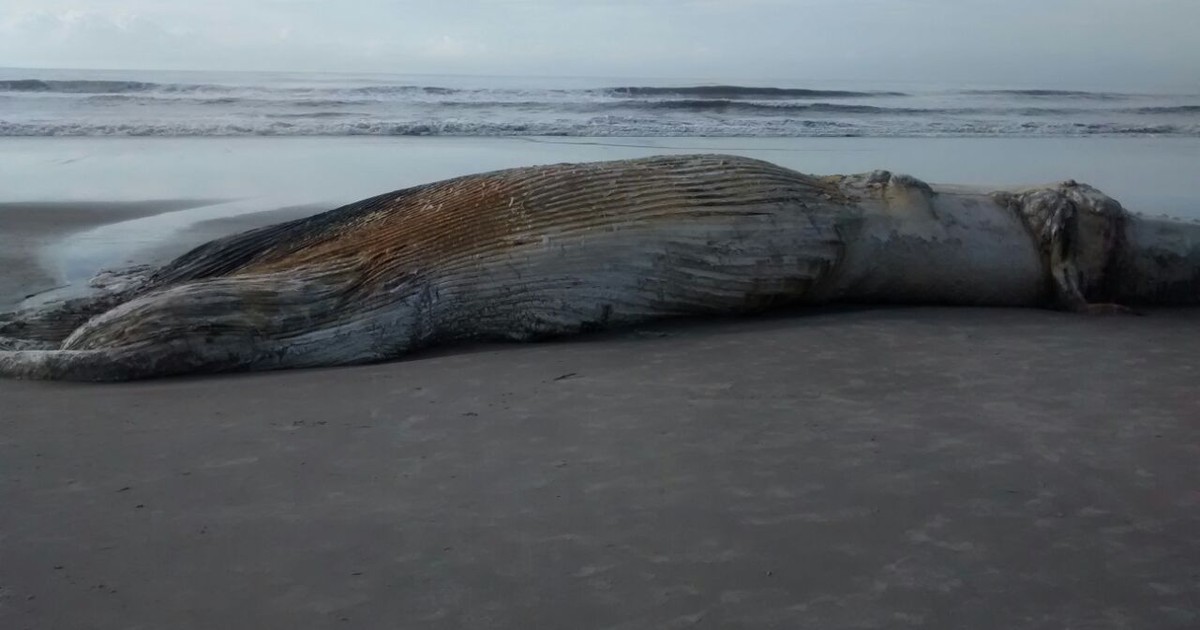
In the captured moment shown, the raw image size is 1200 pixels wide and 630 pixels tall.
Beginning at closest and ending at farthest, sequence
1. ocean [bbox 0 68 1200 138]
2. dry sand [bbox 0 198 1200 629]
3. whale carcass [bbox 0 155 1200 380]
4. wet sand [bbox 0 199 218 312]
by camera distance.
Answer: dry sand [bbox 0 198 1200 629] → whale carcass [bbox 0 155 1200 380] → wet sand [bbox 0 199 218 312] → ocean [bbox 0 68 1200 138]

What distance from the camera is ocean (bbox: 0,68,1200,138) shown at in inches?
771

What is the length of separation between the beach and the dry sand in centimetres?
1

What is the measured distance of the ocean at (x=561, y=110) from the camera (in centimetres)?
1959

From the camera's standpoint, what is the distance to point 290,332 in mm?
5105

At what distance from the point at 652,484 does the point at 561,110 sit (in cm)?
2136

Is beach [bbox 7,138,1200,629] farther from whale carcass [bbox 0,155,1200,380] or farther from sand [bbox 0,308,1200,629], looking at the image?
whale carcass [bbox 0,155,1200,380]

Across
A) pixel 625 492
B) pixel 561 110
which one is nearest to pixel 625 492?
pixel 625 492

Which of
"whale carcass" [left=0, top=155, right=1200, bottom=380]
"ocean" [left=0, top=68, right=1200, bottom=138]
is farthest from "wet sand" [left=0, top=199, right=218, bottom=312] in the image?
"ocean" [left=0, top=68, right=1200, bottom=138]

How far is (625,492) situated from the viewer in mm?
3260

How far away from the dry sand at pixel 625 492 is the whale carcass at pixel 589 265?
0.28 metres

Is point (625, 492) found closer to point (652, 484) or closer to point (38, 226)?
point (652, 484)

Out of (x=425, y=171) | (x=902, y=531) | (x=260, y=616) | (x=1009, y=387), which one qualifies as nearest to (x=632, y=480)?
(x=902, y=531)

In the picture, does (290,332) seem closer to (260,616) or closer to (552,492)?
(552,492)

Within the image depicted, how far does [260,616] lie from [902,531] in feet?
5.29
